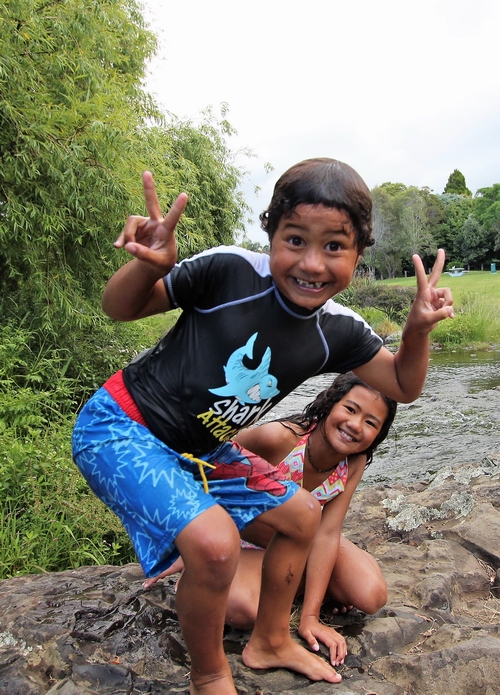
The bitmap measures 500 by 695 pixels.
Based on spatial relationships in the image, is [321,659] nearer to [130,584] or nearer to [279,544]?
[279,544]

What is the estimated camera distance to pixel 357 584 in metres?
2.21

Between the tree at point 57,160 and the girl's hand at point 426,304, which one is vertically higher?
the tree at point 57,160

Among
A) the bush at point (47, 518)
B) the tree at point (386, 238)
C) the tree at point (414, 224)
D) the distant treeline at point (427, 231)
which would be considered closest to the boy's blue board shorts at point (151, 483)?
the bush at point (47, 518)

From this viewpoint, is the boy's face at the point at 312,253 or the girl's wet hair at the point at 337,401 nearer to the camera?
the boy's face at the point at 312,253

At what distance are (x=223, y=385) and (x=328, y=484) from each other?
0.98 m

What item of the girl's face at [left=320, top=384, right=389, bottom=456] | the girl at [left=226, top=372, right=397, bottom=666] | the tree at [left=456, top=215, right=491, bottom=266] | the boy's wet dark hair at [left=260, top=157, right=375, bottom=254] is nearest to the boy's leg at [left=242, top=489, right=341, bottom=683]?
the girl at [left=226, top=372, right=397, bottom=666]

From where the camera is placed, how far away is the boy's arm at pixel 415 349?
5.95 feet

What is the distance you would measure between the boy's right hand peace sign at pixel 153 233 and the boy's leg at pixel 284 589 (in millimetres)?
859

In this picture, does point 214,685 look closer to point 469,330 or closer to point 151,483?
point 151,483

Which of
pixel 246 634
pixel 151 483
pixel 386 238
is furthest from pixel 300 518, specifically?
pixel 386 238

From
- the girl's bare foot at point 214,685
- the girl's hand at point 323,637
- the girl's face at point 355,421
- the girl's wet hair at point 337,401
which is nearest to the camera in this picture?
the girl's bare foot at point 214,685

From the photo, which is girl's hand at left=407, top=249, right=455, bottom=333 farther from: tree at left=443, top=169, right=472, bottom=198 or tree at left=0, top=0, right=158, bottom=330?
tree at left=443, top=169, right=472, bottom=198

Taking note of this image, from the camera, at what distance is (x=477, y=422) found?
7047 millimetres

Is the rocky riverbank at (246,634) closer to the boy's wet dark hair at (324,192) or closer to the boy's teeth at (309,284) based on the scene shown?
the boy's teeth at (309,284)
